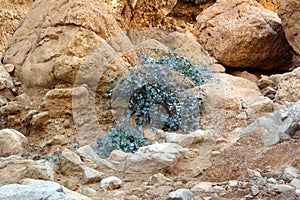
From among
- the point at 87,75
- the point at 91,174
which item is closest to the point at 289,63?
the point at 87,75

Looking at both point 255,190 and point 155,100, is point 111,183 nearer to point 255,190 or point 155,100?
point 255,190

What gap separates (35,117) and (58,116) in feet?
0.80

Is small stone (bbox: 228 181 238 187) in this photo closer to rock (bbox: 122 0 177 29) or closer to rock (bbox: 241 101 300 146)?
rock (bbox: 241 101 300 146)

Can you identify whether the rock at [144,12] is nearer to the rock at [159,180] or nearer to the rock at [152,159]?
the rock at [152,159]

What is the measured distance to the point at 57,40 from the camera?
4914mm

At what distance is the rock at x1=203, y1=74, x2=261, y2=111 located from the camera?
15.8 ft

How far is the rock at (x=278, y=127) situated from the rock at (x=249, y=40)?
3.40m

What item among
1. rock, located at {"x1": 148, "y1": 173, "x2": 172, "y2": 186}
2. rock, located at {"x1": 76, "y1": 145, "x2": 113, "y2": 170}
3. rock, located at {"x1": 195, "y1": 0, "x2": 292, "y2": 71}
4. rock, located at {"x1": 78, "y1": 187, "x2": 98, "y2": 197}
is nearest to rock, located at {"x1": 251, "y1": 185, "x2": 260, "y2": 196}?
rock, located at {"x1": 148, "y1": 173, "x2": 172, "y2": 186}

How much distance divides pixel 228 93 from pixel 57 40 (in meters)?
2.11

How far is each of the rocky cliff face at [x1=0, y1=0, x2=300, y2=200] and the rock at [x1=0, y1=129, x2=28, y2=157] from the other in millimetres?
12

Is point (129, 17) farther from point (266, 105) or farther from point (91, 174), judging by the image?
point (91, 174)

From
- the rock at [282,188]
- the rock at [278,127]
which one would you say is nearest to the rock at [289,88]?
the rock at [278,127]

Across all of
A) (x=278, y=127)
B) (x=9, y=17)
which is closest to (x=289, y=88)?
(x=278, y=127)

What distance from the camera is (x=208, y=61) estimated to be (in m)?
6.57
